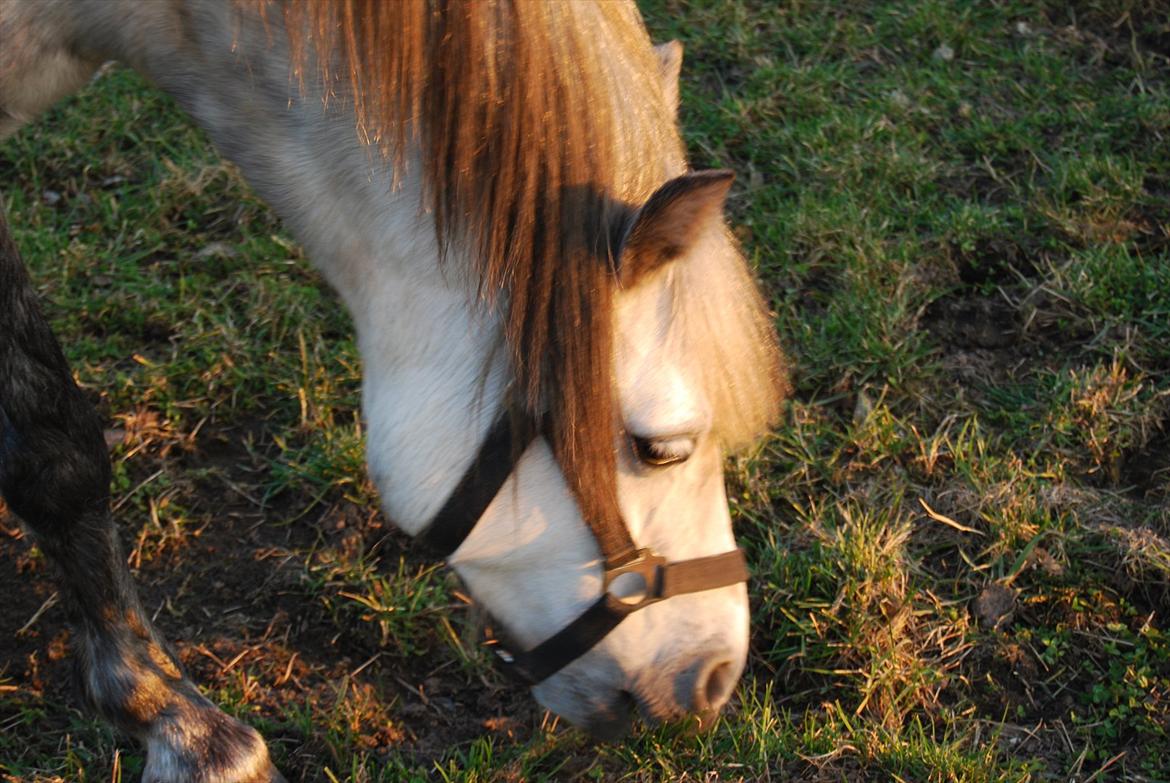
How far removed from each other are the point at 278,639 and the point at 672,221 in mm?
1394

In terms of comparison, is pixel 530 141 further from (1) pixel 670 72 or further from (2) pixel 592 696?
(2) pixel 592 696

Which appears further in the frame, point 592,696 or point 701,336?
point 592,696

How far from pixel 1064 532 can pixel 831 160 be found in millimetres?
1428

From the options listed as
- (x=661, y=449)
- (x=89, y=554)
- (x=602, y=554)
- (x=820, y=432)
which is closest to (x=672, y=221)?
(x=661, y=449)

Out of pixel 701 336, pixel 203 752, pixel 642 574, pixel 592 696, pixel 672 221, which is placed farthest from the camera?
pixel 203 752

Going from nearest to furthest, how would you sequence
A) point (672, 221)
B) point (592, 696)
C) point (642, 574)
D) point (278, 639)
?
point (672, 221), point (642, 574), point (592, 696), point (278, 639)

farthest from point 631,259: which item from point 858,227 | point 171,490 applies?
point 858,227

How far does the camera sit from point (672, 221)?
1457 millimetres

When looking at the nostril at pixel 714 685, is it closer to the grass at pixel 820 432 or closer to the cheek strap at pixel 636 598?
the cheek strap at pixel 636 598

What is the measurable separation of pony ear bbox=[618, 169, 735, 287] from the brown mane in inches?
1.6

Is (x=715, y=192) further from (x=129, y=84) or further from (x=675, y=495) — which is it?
(x=129, y=84)

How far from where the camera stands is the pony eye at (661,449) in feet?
5.33

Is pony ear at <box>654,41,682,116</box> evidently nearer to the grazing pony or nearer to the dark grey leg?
the grazing pony

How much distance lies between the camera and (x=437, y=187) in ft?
5.14
